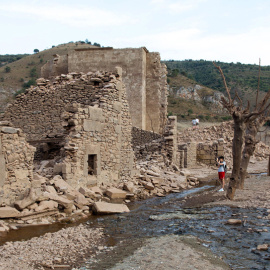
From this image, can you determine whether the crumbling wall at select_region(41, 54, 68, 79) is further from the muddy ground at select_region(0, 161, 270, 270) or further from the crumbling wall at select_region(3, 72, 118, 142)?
the muddy ground at select_region(0, 161, 270, 270)

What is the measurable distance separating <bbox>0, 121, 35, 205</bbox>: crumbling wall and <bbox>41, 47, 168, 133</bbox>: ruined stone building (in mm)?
13849

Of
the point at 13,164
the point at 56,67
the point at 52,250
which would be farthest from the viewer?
the point at 56,67

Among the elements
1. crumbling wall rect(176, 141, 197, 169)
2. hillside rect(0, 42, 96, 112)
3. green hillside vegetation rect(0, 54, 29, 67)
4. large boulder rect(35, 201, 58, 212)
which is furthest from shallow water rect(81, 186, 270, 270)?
green hillside vegetation rect(0, 54, 29, 67)

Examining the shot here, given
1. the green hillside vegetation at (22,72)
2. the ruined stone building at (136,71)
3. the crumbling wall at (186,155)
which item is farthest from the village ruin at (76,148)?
the green hillside vegetation at (22,72)

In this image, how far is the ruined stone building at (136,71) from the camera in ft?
74.5

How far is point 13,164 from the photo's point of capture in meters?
8.83

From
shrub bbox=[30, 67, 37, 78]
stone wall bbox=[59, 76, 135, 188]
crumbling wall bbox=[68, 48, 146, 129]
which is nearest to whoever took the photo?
stone wall bbox=[59, 76, 135, 188]

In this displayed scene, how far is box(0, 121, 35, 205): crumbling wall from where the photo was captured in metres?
8.59

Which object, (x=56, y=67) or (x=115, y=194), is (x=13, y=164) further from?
(x=56, y=67)

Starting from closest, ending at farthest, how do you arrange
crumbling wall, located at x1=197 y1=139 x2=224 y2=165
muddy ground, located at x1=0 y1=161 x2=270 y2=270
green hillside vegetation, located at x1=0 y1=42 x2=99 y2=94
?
1. muddy ground, located at x1=0 y1=161 x2=270 y2=270
2. crumbling wall, located at x1=197 y1=139 x2=224 y2=165
3. green hillside vegetation, located at x1=0 y1=42 x2=99 y2=94

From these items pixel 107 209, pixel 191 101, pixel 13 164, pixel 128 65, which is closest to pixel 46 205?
pixel 13 164

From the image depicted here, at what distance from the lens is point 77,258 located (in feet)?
20.4

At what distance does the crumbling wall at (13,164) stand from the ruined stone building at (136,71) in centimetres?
1385

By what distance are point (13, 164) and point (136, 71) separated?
14978 mm
